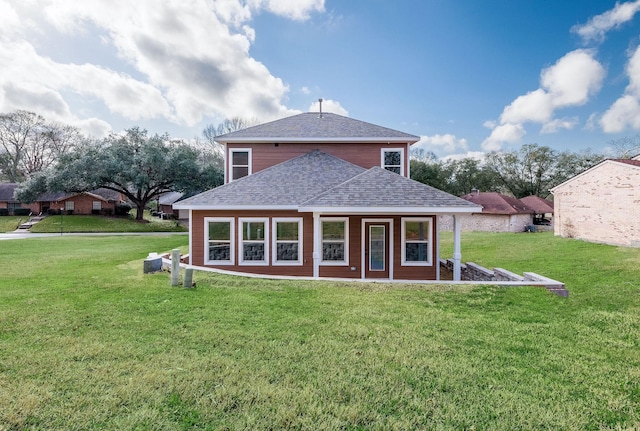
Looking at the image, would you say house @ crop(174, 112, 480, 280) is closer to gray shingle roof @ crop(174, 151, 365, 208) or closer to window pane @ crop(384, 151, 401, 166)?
gray shingle roof @ crop(174, 151, 365, 208)

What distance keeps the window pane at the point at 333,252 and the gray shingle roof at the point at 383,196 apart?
1.94 metres

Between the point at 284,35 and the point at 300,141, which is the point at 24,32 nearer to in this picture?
the point at 284,35

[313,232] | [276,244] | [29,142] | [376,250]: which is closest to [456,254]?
[376,250]

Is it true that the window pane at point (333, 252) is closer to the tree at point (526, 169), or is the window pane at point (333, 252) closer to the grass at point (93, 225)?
the grass at point (93, 225)

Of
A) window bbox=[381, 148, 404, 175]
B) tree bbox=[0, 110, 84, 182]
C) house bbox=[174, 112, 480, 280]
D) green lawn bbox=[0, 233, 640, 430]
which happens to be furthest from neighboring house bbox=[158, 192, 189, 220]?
green lawn bbox=[0, 233, 640, 430]

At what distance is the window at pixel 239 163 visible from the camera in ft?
47.5

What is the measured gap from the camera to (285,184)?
1202cm

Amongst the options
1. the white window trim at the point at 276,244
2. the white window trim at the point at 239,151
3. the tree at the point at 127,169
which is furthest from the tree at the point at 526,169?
the white window trim at the point at 276,244

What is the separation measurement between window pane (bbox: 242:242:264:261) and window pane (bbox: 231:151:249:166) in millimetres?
5259

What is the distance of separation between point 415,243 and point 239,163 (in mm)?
9146

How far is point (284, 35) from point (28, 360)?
18629mm

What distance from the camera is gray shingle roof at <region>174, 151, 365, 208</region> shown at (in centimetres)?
1088

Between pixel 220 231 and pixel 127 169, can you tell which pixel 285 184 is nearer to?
pixel 220 231

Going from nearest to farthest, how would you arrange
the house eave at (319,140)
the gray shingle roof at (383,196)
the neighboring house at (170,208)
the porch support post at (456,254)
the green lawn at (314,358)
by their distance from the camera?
the green lawn at (314,358) → the gray shingle roof at (383,196) → the porch support post at (456,254) → the house eave at (319,140) → the neighboring house at (170,208)
